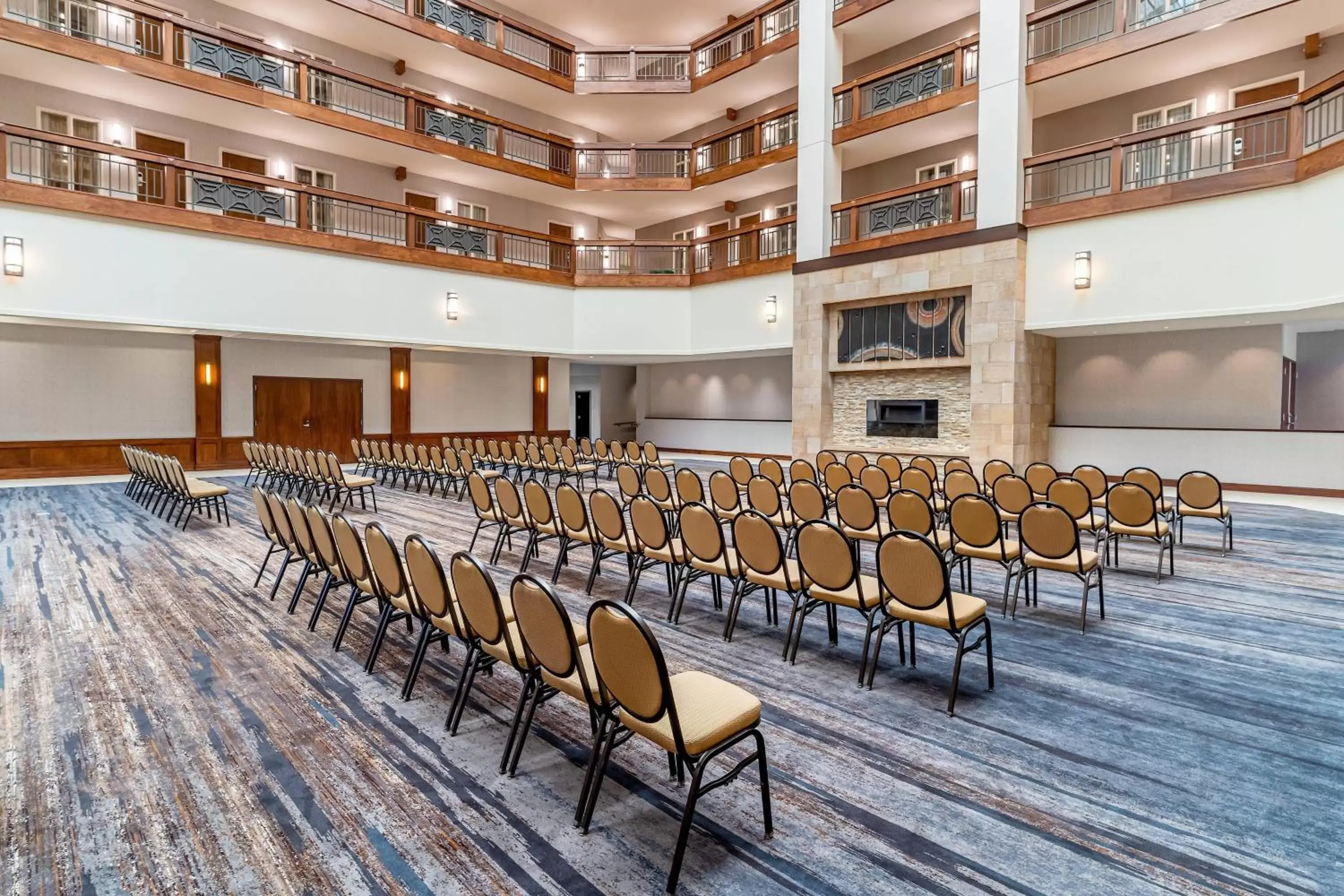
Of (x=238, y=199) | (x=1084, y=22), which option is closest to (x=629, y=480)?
(x=238, y=199)

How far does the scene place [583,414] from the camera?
2411 centimetres

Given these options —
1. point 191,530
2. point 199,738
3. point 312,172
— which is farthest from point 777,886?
point 312,172

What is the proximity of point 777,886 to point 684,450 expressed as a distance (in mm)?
20010

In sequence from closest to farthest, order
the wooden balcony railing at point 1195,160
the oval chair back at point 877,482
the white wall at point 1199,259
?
the oval chair back at point 877,482 → the white wall at point 1199,259 → the wooden balcony railing at point 1195,160

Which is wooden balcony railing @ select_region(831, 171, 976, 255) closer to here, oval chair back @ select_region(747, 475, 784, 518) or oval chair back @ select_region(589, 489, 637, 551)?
oval chair back @ select_region(747, 475, 784, 518)

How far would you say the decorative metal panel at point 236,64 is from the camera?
42.5 feet

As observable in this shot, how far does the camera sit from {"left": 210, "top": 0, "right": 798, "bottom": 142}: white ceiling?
15.1m

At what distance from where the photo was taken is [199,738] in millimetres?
3219

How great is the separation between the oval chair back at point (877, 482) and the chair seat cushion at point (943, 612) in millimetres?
3852

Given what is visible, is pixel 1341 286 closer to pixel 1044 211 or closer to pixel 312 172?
pixel 1044 211

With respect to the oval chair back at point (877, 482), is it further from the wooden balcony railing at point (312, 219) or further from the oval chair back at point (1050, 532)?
the wooden balcony railing at point (312, 219)

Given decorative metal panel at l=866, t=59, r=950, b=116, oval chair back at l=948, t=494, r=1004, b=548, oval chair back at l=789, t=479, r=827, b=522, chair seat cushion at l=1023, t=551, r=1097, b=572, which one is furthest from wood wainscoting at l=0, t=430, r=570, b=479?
decorative metal panel at l=866, t=59, r=950, b=116

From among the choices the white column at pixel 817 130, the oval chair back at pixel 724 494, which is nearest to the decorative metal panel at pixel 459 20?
the white column at pixel 817 130

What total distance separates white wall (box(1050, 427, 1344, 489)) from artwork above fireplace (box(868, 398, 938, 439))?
8.03 ft
